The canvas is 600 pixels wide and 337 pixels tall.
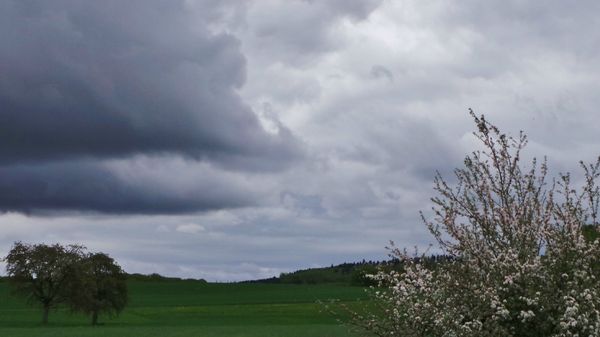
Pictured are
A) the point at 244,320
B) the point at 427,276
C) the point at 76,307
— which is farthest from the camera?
the point at 244,320

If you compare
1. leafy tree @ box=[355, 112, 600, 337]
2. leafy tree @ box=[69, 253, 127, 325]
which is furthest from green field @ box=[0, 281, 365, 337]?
leafy tree @ box=[355, 112, 600, 337]

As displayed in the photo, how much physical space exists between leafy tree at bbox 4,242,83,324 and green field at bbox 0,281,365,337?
2.82 m

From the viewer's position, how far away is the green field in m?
59.9

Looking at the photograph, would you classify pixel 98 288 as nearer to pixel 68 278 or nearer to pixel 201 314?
pixel 68 278

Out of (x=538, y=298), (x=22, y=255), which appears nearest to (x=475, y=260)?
(x=538, y=298)

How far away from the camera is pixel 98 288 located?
2916 inches

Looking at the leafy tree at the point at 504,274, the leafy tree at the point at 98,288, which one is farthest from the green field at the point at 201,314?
the leafy tree at the point at 504,274

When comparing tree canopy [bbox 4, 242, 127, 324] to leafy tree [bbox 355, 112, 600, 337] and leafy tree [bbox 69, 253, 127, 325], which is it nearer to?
leafy tree [bbox 69, 253, 127, 325]

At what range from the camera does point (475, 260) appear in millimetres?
15359

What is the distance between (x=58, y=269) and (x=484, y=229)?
65.4m

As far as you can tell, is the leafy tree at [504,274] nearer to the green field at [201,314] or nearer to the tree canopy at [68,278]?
the green field at [201,314]

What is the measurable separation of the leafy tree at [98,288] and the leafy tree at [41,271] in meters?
1.79

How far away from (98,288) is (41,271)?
20.1 ft

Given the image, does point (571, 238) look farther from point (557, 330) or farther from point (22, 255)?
point (22, 255)
